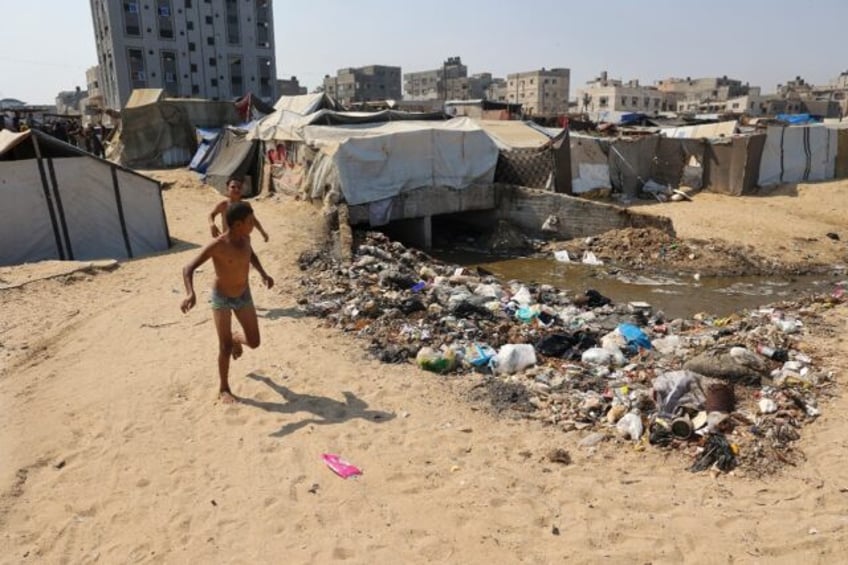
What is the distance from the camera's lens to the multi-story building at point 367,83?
8556 cm

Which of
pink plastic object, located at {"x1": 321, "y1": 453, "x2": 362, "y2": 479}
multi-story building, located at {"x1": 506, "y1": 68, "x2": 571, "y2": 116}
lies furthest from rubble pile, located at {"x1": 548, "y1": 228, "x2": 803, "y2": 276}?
multi-story building, located at {"x1": 506, "y1": 68, "x2": 571, "y2": 116}

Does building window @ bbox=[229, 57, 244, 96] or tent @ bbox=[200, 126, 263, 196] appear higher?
building window @ bbox=[229, 57, 244, 96]

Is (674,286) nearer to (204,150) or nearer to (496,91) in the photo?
(204,150)

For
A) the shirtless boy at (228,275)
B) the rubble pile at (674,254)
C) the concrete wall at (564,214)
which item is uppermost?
the shirtless boy at (228,275)

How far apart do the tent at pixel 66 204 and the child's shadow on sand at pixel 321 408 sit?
5988 mm

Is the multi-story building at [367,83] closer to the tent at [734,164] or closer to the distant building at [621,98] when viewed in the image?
the distant building at [621,98]

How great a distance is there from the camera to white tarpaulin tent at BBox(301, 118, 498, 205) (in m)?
12.4

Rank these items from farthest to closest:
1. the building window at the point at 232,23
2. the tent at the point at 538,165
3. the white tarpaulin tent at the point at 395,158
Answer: the building window at the point at 232,23 → the tent at the point at 538,165 → the white tarpaulin tent at the point at 395,158

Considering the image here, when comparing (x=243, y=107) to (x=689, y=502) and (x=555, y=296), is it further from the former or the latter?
(x=689, y=502)

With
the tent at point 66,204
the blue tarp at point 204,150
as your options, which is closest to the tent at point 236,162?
the blue tarp at point 204,150

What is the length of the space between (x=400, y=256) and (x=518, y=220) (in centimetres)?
456

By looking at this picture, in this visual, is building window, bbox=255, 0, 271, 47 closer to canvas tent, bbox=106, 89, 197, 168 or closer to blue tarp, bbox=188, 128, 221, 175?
canvas tent, bbox=106, 89, 197, 168

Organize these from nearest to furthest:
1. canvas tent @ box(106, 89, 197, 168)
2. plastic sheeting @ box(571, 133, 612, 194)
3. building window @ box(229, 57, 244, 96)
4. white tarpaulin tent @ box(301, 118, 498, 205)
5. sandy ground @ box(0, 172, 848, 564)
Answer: sandy ground @ box(0, 172, 848, 564)
white tarpaulin tent @ box(301, 118, 498, 205)
plastic sheeting @ box(571, 133, 612, 194)
canvas tent @ box(106, 89, 197, 168)
building window @ box(229, 57, 244, 96)

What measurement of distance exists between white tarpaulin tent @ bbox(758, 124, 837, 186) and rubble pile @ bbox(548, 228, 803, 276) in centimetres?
716
